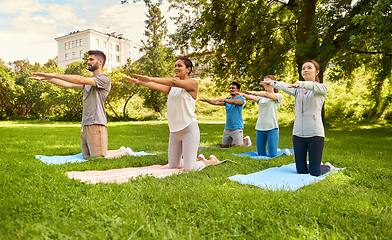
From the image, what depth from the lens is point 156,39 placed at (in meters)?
29.8

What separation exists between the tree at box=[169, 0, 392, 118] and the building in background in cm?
4073

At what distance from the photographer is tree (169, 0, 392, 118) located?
35.4 ft

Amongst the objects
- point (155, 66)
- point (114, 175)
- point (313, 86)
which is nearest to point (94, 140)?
point (114, 175)

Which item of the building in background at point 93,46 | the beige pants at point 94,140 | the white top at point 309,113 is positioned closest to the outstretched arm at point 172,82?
the white top at point 309,113

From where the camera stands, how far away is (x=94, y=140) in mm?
5879

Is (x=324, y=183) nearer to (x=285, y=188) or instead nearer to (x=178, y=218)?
(x=285, y=188)

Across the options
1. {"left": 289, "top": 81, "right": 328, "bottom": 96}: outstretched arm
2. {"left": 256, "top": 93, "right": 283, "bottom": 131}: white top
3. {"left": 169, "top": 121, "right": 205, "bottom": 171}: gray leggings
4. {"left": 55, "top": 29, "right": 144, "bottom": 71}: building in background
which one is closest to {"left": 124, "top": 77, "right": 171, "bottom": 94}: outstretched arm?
{"left": 169, "top": 121, "right": 205, "bottom": 171}: gray leggings

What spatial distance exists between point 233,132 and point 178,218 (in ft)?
18.5

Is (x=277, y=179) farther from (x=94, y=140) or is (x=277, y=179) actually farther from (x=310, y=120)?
(x=94, y=140)

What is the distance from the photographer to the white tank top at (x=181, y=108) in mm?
4684

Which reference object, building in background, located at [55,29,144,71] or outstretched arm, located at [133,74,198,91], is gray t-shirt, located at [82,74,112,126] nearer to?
outstretched arm, located at [133,74,198,91]

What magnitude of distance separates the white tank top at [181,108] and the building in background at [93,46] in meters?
51.8

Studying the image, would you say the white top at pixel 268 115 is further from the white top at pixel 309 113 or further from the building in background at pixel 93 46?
the building in background at pixel 93 46

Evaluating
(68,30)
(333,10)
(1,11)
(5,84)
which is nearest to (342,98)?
(333,10)
